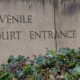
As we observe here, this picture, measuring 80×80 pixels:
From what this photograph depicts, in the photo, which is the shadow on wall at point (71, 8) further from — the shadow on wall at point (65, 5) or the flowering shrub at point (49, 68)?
the flowering shrub at point (49, 68)

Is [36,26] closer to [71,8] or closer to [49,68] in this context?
[71,8]

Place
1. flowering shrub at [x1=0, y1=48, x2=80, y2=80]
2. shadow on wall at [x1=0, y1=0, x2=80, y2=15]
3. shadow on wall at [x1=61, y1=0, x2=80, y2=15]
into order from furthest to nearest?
shadow on wall at [x1=61, y1=0, x2=80, y2=15] < shadow on wall at [x1=0, y1=0, x2=80, y2=15] < flowering shrub at [x1=0, y1=48, x2=80, y2=80]

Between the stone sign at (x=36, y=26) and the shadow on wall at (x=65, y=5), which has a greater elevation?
the shadow on wall at (x=65, y=5)

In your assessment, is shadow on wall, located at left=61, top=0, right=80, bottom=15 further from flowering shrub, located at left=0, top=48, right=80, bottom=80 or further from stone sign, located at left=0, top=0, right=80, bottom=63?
flowering shrub, located at left=0, top=48, right=80, bottom=80

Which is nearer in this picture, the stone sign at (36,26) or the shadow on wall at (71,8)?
the stone sign at (36,26)

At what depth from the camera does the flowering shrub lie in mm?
4149

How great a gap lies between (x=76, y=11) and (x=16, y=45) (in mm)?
1206

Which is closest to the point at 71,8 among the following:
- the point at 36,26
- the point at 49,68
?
the point at 36,26

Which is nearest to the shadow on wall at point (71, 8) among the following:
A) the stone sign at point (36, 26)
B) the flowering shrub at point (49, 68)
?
the stone sign at point (36, 26)

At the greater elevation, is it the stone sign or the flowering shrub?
the stone sign

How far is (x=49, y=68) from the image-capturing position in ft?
14.3

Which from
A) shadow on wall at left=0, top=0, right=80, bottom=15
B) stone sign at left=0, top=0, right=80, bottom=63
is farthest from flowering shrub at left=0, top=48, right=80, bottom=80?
shadow on wall at left=0, top=0, right=80, bottom=15

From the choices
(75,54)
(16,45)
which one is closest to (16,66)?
(75,54)

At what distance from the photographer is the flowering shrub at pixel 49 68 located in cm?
415
